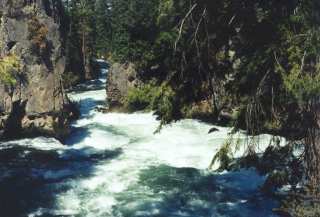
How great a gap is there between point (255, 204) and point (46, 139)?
45.5ft

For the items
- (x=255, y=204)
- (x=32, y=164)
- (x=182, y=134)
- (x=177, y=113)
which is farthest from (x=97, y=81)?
(x=177, y=113)

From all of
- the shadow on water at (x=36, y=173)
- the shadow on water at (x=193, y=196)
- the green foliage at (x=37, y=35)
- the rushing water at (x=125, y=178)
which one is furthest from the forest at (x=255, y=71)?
the green foliage at (x=37, y=35)

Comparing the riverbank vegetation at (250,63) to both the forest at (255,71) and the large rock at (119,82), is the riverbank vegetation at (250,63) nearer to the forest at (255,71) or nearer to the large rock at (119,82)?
the forest at (255,71)

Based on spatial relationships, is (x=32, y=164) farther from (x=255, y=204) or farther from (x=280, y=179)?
(x=280, y=179)

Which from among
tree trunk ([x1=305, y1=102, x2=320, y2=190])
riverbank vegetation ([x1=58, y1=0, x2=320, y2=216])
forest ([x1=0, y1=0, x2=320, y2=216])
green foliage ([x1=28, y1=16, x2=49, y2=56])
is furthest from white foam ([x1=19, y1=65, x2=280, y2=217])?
green foliage ([x1=28, y1=16, x2=49, y2=56])

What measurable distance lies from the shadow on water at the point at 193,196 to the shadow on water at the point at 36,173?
116 inches

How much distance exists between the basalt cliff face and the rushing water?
925mm

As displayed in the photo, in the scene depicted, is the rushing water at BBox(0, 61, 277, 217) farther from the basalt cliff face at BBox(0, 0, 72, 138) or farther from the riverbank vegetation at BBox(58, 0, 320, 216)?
the riverbank vegetation at BBox(58, 0, 320, 216)

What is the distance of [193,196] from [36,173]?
7.66 meters

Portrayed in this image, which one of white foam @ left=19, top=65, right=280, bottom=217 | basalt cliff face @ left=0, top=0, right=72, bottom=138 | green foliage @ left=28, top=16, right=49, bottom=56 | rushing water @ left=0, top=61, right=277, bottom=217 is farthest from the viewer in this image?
green foliage @ left=28, top=16, right=49, bottom=56

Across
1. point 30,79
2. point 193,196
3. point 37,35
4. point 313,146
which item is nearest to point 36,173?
point 30,79

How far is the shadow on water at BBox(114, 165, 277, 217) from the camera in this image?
1831 cm

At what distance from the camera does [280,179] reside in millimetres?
11078

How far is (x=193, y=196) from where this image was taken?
19938 mm
